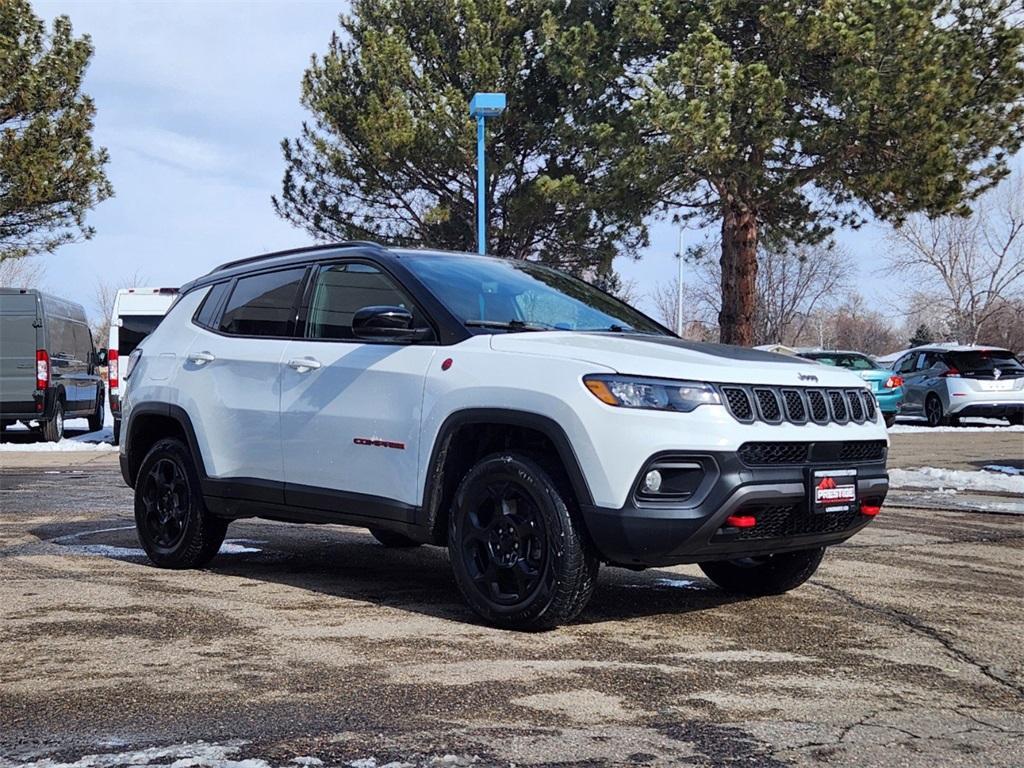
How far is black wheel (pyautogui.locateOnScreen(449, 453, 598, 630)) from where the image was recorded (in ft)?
15.6

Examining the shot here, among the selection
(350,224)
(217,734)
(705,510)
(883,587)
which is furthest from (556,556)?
(350,224)

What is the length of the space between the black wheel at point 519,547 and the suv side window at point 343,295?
1147mm

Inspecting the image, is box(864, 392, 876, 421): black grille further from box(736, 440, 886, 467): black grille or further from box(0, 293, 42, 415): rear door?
box(0, 293, 42, 415): rear door

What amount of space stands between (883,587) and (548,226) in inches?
1009

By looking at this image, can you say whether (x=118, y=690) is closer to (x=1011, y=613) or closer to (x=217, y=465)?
(x=217, y=465)

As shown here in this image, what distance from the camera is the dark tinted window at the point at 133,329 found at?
18.5 meters

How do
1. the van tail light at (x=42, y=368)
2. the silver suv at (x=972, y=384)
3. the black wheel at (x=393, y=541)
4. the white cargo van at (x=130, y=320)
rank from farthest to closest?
the silver suv at (x=972, y=384) → the white cargo van at (x=130, y=320) → the van tail light at (x=42, y=368) → the black wheel at (x=393, y=541)

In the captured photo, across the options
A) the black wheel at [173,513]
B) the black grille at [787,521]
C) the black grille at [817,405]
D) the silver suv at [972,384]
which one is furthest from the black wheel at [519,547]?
the silver suv at [972,384]

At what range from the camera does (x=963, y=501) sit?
35.1 feet

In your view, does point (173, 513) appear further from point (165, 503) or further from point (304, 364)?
point (304, 364)

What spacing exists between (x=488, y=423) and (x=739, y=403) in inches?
42.3

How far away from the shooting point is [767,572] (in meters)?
5.95

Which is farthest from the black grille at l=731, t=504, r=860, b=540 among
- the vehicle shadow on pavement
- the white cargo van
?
the white cargo van

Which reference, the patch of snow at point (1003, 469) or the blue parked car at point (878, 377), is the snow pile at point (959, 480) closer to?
the patch of snow at point (1003, 469)
